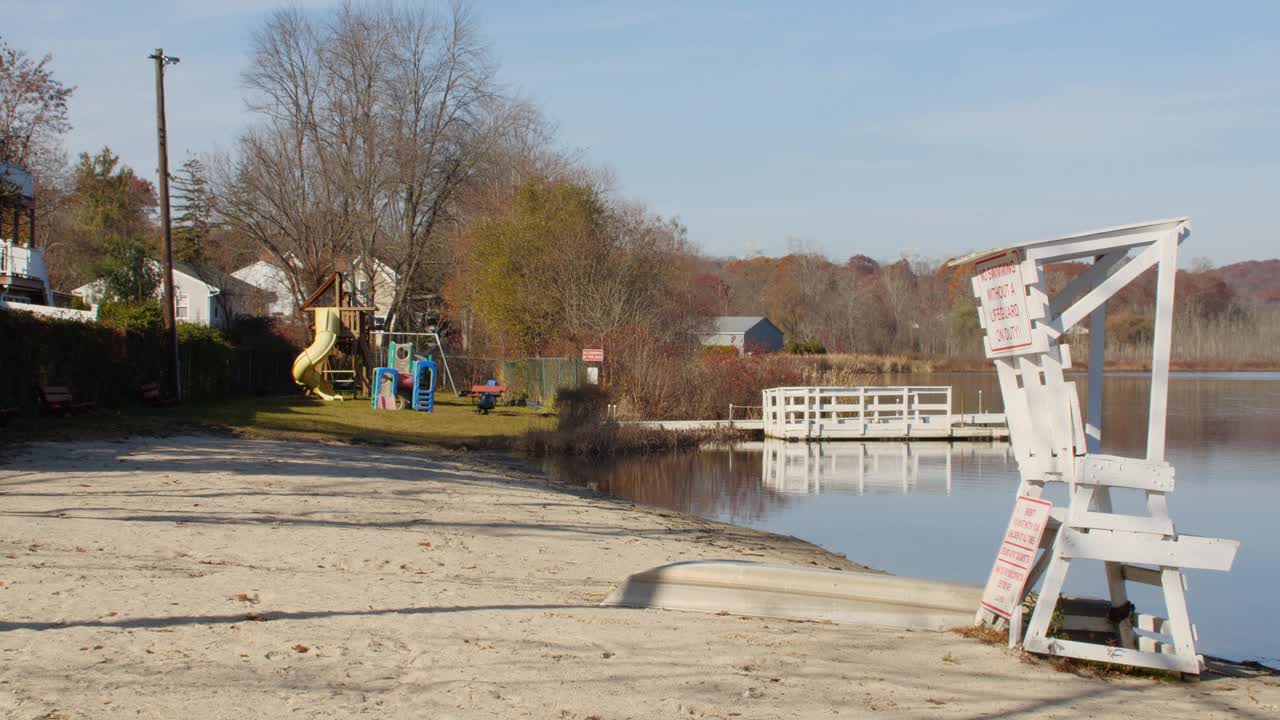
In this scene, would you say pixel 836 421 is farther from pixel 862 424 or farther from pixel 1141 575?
pixel 1141 575

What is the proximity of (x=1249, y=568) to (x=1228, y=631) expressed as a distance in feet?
14.6

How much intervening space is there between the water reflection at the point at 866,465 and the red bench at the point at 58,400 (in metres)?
14.7

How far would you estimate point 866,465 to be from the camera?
Answer: 30.7m

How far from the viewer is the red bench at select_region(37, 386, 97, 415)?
22703mm

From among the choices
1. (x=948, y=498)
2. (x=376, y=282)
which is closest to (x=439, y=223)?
(x=376, y=282)

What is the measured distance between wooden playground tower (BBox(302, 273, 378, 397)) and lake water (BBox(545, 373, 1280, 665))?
13.0 m

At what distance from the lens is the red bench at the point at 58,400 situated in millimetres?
22703

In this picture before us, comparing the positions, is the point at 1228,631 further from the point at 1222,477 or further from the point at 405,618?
the point at 1222,477

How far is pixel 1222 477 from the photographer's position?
26.8 meters

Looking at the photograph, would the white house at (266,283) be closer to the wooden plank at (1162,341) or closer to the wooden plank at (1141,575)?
the wooden plank at (1141,575)

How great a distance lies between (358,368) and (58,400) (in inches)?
672

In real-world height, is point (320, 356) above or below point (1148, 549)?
above

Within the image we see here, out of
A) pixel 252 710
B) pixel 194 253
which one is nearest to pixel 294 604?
pixel 252 710

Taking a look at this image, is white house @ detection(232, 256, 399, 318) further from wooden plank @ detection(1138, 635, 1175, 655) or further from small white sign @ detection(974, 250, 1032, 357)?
wooden plank @ detection(1138, 635, 1175, 655)
